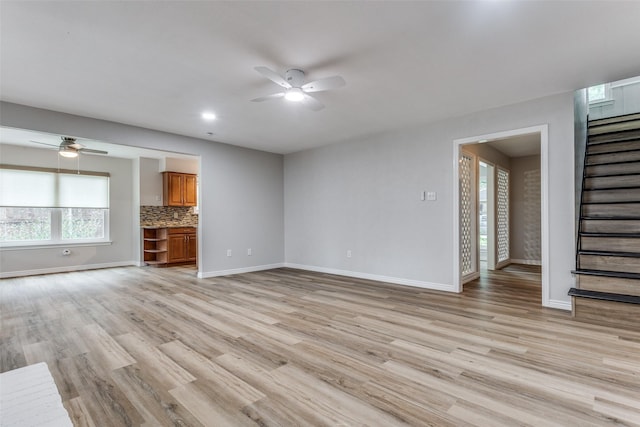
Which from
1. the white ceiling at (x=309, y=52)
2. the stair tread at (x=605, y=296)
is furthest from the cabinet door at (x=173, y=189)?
the stair tread at (x=605, y=296)

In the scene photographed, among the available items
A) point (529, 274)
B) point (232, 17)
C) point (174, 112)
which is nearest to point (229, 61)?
point (232, 17)

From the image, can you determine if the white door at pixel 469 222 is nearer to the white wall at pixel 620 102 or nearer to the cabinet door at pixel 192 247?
the white wall at pixel 620 102

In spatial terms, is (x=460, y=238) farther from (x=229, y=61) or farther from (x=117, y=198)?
(x=117, y=198)

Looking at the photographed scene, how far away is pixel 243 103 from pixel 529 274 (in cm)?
574

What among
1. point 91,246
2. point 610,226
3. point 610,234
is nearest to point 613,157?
point 610,226

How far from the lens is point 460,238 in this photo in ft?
14.6

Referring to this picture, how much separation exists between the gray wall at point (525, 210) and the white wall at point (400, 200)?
3910 millimetres

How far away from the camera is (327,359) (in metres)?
2.40

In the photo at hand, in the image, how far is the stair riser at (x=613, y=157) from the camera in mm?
4004

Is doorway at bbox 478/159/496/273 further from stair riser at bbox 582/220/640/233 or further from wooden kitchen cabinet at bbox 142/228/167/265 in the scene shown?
wooden kitchen cabinet at bbox 142/228/167/265

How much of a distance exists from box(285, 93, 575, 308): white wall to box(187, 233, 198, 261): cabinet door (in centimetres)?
250

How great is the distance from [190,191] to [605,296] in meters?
8.04

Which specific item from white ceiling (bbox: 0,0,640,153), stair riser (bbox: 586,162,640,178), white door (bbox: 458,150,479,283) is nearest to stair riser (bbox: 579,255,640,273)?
stair riser (bbox: 586,162,640,178)

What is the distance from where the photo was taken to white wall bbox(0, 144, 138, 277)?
6.12m
